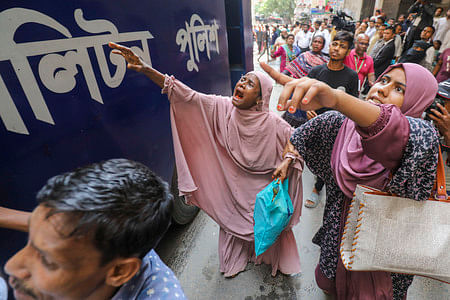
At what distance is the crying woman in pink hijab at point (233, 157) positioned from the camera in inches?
71.1

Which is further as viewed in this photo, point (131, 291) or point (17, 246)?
point (17, 246)

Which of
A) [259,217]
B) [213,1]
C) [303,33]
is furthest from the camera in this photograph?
[303,33]

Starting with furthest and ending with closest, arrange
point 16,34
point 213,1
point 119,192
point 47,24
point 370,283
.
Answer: point 213,1
point 370,283
point 47,24
point 16,34
point 119,192

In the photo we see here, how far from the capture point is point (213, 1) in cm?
274

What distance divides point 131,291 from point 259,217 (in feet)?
3.48

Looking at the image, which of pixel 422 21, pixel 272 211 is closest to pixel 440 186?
pixel 272 211

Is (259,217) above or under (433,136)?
under

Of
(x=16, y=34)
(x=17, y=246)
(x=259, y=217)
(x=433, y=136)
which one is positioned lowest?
(x=259, y=217)

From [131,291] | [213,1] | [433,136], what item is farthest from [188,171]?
[213,1]

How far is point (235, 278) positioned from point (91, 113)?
178 cm

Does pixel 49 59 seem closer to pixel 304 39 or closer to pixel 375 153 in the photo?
pixel 375 153

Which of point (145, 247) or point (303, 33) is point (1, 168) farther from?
point (303, 33)

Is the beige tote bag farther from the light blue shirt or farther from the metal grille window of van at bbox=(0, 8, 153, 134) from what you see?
the metal grille window of van at bbox=(0, 8, 153, 134)

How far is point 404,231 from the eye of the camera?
3.38 feet
